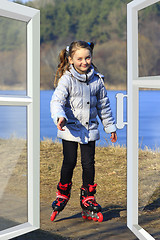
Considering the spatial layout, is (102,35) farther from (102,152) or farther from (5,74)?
(5,74)

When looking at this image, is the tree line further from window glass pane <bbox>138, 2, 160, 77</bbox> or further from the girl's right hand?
the girl's right hand

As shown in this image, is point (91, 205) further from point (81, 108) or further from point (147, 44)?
point (147, 44)

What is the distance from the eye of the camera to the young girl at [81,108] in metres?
3.28

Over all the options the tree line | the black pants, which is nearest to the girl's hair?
the black pants

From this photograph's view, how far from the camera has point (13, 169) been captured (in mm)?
3258

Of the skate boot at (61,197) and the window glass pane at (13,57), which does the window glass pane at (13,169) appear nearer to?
the window glass pane at (13,57)

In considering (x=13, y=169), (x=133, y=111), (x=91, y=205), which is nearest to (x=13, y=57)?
(x=13, y=169)

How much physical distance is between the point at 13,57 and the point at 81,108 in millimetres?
699

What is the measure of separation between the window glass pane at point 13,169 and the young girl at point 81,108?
319 millimetres

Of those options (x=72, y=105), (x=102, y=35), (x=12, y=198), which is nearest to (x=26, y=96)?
(x=72, y=105)

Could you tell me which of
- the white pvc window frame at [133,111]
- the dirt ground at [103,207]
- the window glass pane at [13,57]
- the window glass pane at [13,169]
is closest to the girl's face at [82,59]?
the white pvc window frame at [133,111]

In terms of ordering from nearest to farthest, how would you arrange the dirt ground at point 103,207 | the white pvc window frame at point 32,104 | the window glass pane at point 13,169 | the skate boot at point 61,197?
1. the white pvc window frame at point 32,104
2. the window glass pane at point 13,169
3. the dirt ground at point 103,207
4. the skate boot at point 61,197

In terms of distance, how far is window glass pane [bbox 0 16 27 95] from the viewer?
2980 millimetres

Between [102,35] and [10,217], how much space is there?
19.1 meters
